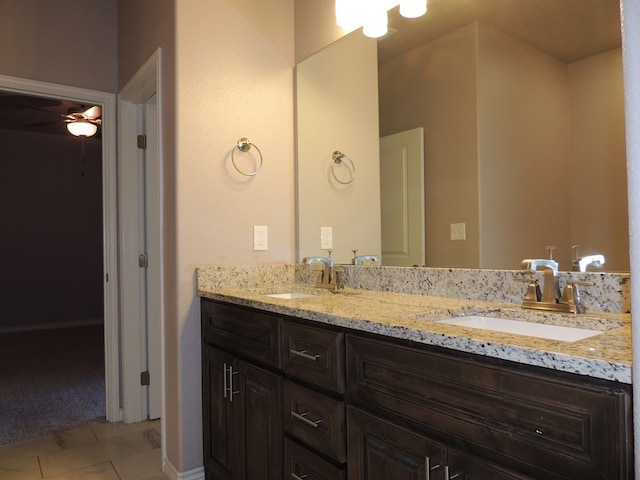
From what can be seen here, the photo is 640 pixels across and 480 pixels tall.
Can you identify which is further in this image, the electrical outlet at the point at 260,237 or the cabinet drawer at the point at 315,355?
the electrical outlet at the point at 260,237

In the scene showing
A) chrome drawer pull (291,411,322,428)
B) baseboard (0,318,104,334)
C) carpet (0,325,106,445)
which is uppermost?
chrome drawer pull (291,411,322,428)

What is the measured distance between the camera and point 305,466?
139cm

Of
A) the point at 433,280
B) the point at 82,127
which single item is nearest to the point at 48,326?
the point at 82,127

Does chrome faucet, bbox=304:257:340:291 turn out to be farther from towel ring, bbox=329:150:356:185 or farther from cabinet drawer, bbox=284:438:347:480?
cabinet drawer, bbox=284:438:347:480

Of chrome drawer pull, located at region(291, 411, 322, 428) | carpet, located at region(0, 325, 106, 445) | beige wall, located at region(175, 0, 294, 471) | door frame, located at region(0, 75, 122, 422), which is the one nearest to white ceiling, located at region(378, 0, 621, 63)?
beige wall, located at region(175, 0, 294, 471)

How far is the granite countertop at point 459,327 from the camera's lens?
766 millimetres

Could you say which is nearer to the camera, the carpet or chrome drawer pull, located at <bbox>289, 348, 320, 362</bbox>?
chrome drawer pull, located at <bbox>289, 348, 320, 362</bbox>

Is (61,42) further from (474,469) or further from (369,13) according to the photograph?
(474,469)

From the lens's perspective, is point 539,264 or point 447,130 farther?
point 447,130

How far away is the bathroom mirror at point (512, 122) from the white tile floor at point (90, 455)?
1.58 m

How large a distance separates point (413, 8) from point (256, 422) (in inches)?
64.9

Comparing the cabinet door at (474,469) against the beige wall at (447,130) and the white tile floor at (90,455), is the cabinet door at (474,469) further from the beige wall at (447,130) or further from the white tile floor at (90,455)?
the white tile floor at (90,455)

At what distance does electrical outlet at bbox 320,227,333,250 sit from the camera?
90.9 inches

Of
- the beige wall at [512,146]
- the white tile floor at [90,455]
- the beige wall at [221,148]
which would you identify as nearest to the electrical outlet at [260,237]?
the beige wall at [221,148]
